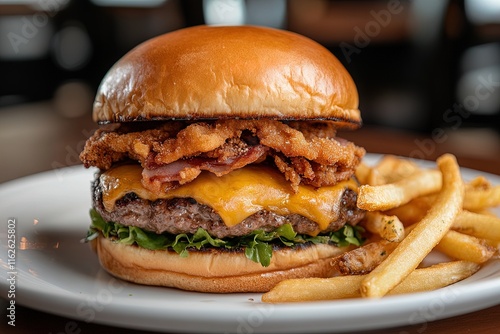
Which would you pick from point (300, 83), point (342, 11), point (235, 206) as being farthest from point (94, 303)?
point (342, 11)

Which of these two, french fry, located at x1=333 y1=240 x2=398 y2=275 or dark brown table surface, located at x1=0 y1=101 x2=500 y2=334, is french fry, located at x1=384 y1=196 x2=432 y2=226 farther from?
dark brown table surface, located at x1=0 y1=101 x2=500 y2=334

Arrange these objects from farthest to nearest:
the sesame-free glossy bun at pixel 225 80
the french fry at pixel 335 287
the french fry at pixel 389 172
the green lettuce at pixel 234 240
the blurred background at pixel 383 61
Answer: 1. the blurred background at pixel 383 61
2. the french fry at pixel 389 172
3. the green lettuce at pixel 234 240
4. the sesame-free glossy bun at pixel 225 80
5. the french fry at pixel 335 287

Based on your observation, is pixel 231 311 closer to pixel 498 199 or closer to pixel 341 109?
pixel 341 109

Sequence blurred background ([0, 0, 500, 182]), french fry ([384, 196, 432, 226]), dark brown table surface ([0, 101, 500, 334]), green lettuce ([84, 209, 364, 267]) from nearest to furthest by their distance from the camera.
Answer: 1. dark brown table surface ([0, 101, 500, 334])
2. green lettuce ([84, 209, 364, 267])
3. french fry ([384, 196, 432, 226])
4. blurred background ([0, 0, 500, 182])

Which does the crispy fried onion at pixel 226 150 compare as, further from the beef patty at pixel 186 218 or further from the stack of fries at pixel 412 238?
the stack of fries at pixel 412 238

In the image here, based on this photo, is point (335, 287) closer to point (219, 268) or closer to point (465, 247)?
point (219, 268)

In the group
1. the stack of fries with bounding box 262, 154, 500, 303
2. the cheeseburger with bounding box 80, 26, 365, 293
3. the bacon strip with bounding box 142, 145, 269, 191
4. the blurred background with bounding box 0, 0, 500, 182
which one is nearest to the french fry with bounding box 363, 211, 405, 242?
the stack of fries with bounding box 262, 154, 500, 303

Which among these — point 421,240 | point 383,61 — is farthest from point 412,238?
point 383,61

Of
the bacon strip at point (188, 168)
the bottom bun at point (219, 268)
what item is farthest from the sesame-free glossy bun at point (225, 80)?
the bottom bun at point (219, 268)
